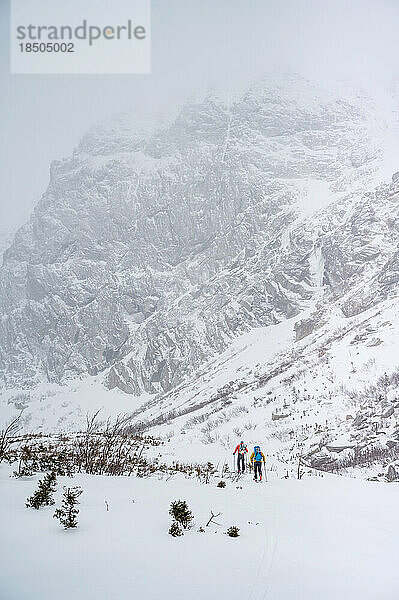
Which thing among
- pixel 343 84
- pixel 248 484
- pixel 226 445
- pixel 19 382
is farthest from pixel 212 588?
pixel 343 84

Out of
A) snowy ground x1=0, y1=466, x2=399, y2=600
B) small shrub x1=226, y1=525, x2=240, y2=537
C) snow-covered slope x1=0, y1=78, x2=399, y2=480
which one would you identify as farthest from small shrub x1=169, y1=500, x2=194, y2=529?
snow-covered slope x1=0, y1=78, x2=399, y2=480

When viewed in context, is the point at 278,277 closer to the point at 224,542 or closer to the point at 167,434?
the point at 167,434

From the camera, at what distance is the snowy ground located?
3.33m

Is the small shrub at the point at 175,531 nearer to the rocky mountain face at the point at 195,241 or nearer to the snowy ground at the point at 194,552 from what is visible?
the snowy ground at the point at 194,552

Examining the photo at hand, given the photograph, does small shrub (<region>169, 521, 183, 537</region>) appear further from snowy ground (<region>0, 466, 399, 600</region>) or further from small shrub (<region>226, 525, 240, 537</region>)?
small shrub (<region>226, 525, 240, 537</region>)

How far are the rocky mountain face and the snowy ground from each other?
2119 inches

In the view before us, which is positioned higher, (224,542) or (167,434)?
(224,542)

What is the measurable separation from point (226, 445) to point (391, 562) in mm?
19699

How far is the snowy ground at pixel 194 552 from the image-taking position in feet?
10.9

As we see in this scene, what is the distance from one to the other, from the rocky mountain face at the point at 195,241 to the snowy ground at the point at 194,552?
177 ft

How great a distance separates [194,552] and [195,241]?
116492 mm

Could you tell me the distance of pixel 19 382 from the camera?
4409 inches

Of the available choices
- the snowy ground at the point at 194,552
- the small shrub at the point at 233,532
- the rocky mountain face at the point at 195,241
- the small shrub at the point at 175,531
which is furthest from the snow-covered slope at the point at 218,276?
the small shrub at the point at 175,531

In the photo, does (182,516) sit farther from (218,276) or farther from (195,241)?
(195,241)
